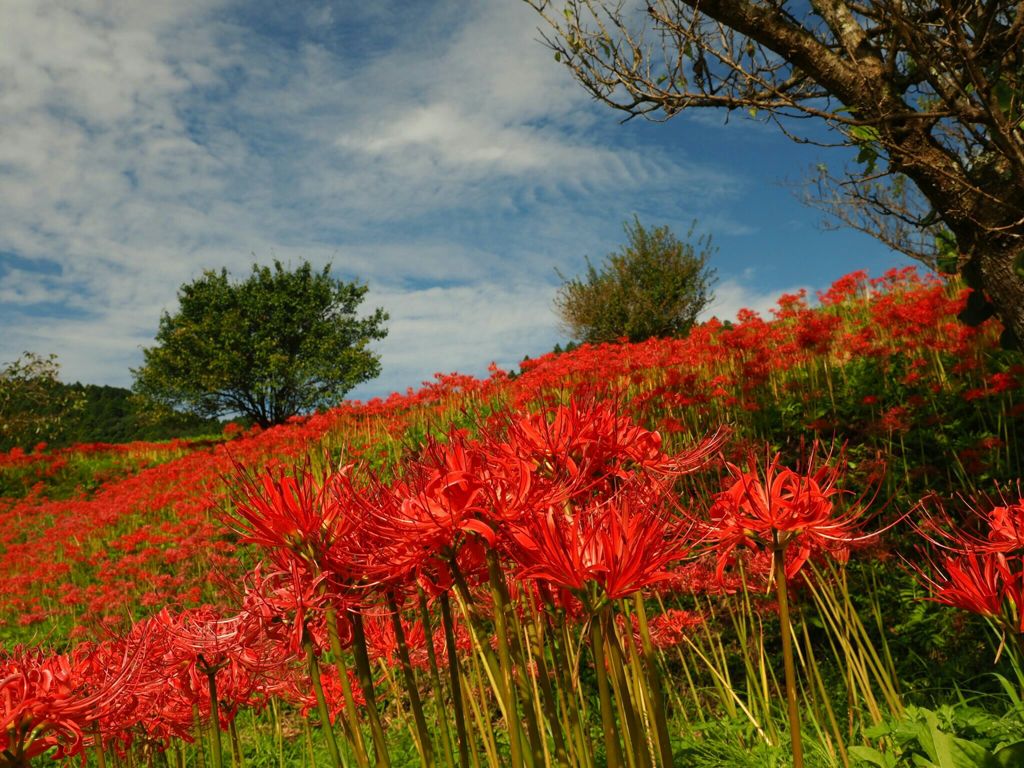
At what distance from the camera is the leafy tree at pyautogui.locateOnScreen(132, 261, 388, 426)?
2675cm

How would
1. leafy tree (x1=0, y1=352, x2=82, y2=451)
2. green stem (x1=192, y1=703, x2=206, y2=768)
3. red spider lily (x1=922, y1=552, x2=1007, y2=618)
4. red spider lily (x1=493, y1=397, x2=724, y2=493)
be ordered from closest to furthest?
1. red spider lily (x1=493, y1=397, x2=724, y2=493)
2. red spider lily (x1=922, y1=552, x2=1007, y2=618)
3. green stem (x1=192, y1=703, x2=206, y2=768)
4. leafy tree (x1=0, y1=352, x2=82, y2=451)

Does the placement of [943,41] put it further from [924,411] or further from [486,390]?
[486,390]

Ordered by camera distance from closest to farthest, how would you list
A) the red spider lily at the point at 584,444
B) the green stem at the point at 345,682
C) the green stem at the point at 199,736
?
the green stem at the point at 345,682 < the red spider lily at the point at 584,444 < the green stem at the point at 199,736

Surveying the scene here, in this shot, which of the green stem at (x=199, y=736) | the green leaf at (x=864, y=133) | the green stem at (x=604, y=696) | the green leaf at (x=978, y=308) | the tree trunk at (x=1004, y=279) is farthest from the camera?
the green leaf at (x=978, y=308)

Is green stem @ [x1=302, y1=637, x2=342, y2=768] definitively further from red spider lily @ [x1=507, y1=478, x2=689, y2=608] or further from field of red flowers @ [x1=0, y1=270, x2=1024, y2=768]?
red spider lily @ [x1=507, y1=478, x2=689, y2=608]

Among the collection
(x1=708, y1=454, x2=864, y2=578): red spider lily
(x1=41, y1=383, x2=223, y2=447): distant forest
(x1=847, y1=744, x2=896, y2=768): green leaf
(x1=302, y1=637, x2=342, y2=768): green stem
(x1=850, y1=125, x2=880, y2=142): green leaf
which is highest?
(x1=41, y1=383, x2=223, y2=447): distant forest

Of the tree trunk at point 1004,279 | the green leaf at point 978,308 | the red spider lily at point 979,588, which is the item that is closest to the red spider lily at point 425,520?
the red spider lily at point 979,588

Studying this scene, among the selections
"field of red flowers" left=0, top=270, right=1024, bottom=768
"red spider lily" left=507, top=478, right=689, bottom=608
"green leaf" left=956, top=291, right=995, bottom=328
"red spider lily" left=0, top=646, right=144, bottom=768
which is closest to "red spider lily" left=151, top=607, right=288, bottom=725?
"field of red flowers" left=0, top=270, right=1024, bottom=768

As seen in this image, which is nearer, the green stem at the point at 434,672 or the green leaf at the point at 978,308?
the green stem at the point at 434,672

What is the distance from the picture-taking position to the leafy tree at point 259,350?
2675cm

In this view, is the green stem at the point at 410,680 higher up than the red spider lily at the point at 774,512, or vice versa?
the red spider lily at the point at 774,512

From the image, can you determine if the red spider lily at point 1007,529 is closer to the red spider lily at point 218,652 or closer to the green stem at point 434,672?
the green stem at point 434,672

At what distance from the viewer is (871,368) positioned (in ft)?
24.0

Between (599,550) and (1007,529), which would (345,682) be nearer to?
(599,550)
